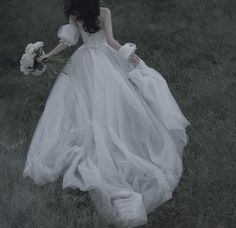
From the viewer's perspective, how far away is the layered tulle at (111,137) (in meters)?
5.17

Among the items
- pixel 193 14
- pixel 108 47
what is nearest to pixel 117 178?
pixel 108 47

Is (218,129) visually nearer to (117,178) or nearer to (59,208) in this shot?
(117,178)

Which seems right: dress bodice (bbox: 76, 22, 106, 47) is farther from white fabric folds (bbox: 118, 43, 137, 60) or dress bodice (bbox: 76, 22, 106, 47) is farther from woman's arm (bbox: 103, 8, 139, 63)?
white fabric folds (bbox: 118, 43, 137, 60)

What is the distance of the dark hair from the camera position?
569 centimetres

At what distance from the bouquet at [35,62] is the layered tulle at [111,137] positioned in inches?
3.9

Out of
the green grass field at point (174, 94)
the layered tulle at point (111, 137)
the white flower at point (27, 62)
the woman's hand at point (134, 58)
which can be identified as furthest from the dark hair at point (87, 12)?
the green grass field at point (174, 94)

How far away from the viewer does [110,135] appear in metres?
5.46

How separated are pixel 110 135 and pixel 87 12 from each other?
1167 millimetres

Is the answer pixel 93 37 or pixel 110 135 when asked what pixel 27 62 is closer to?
pixel 93 37

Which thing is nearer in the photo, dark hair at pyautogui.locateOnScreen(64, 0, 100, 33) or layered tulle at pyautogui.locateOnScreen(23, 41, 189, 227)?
layered tulle at pyautogui.locateOnScreen(23, 41, 189, 227)

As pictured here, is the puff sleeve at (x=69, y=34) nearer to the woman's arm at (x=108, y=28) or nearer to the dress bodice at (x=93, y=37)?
the dress bodice at (x=93, y=37)

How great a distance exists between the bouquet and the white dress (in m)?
0.12

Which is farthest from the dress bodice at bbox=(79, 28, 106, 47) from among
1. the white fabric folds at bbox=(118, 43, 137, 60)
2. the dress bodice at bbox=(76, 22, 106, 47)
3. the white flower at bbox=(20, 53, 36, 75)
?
the white flower at bbox=(20, 53, 36, 75)

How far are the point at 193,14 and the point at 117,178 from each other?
20.0 feet
